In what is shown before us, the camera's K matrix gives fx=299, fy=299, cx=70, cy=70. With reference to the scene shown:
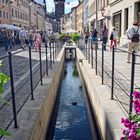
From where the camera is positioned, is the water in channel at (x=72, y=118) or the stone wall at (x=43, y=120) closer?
the stone wall at (x=43, y=120)

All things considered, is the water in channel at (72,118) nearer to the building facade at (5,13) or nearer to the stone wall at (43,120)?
the stone wall at (43,120)

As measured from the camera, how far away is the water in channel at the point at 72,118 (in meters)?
6.92

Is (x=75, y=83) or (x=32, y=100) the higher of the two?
(x=32, y=100)

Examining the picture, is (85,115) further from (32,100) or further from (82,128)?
(32,100)

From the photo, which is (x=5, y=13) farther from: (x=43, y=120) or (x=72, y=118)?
(x=43, y=120)

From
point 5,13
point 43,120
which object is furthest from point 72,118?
point 5,13

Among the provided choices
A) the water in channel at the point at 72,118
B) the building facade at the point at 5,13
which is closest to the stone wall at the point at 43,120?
the water in channel at the point at 72,118

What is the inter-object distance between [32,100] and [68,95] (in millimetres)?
4981

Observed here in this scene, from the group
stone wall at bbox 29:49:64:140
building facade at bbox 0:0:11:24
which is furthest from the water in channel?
building facade at bbox 0:0:11:24

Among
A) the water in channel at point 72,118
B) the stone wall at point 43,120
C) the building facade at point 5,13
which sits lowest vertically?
the water in channel at point 72,118

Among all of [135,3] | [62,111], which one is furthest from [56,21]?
[62,111]

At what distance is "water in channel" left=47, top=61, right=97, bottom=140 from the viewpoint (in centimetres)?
692

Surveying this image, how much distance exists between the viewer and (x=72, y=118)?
811 cm

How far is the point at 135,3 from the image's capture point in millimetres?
20141
